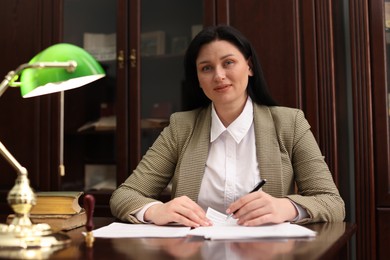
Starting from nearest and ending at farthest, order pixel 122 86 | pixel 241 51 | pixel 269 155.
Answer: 1. pixel 269 155
2. pixel 241 51
3. pixel 122 86

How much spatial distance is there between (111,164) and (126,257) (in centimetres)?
157

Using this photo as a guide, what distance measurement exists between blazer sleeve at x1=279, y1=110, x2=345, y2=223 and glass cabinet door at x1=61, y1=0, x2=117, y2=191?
3.70 ft

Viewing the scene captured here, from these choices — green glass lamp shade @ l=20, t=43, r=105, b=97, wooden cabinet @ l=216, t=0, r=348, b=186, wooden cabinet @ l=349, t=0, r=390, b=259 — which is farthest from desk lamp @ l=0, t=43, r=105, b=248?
wooden cabinet @ l=349, t=0, r=390, b=259

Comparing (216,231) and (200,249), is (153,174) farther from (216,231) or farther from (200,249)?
(200,249)

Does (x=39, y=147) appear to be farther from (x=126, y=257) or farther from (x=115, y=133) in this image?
(x=126, y=257)

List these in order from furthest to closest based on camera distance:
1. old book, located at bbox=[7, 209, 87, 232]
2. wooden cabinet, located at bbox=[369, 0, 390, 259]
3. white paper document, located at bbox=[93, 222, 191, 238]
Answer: wooden cabinet, located at bbox=[369, 0, 390, 259]
old book, located at bbox=[7, 209, 87, 232]
white paper document, located at bbox=[93, 222, 191, 238]

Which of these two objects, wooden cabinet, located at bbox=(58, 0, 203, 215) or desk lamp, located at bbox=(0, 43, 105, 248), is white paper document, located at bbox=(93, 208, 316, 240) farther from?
wooden cabinet, located at bbox=(58, 0, 203, 215)

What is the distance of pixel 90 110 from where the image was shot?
8.04ft

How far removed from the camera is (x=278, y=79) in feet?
6.82

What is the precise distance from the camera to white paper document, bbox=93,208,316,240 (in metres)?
0.99

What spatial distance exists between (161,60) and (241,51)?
0.77m

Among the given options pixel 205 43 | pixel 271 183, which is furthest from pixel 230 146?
pixel 205 43

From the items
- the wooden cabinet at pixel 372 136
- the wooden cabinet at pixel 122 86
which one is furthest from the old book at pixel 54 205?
the wooden cabinet at pixel 372 136

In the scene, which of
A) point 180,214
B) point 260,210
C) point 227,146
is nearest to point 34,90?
point 180,214
